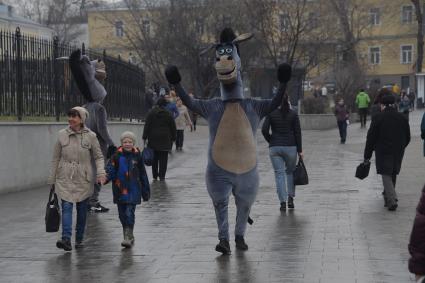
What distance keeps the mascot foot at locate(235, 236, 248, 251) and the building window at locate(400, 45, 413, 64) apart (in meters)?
66.4

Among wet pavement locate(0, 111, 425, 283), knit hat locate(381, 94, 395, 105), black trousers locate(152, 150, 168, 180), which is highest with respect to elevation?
knit hat locate(381, 94, 395, 105)

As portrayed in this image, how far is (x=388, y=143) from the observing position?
1223 cm

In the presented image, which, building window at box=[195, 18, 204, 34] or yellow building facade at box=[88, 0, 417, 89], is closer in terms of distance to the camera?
building window at box=[195, 18, 204, 34]

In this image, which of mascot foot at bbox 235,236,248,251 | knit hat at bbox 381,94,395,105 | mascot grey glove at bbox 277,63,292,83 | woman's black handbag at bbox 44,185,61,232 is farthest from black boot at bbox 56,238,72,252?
knit hat at bbox 381,94,395,105

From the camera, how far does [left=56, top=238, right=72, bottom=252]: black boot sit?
9320 millimetres

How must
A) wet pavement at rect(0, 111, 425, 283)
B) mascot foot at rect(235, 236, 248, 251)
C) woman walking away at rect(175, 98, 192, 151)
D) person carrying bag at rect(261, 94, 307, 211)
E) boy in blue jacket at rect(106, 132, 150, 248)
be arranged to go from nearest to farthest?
wet pavement at rect(0, 111, 425, 283) < mascot foot at rect(235, 236, 248, 251) < boy in blue jacket at rect(106, 132, 150, 248) < person carrying bag at rect(261, 94, 307, 211) < woman walking away at rect(175, 98, 192, 151)

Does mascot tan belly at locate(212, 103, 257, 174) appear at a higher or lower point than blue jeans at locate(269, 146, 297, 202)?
higher

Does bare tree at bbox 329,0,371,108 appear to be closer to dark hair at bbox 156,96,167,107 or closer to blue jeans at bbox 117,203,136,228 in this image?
dark hair at bbox 156,96,167,107

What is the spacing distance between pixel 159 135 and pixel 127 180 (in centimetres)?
700

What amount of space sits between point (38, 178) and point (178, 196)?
2819 millimetres

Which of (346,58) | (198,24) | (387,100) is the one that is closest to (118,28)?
(198,24)

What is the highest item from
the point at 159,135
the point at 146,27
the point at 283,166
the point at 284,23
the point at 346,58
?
the point at 146,27

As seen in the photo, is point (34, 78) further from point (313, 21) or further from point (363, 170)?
point (313, 21)

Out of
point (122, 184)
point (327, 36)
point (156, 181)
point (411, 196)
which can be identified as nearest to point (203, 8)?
point (327, 36)
